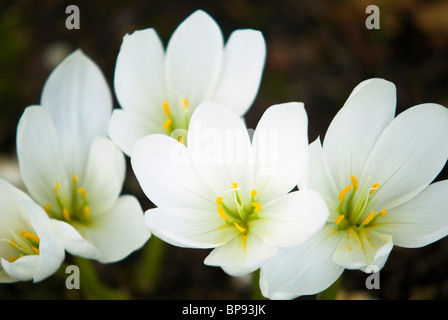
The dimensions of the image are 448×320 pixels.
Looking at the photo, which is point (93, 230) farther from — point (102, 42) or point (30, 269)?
point (102, 42)

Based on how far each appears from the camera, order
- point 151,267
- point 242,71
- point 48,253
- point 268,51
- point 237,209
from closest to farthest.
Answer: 1. point 48,253
2. point 237,209
3. point 242,71
4. point 151,267
5. point 268,51

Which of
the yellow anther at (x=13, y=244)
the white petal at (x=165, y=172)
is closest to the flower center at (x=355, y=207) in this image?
the white petal at (x=165, y=172)

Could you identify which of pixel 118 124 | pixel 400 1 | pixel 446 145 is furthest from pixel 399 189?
pixel 400 1

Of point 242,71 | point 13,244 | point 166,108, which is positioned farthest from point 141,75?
point 13,244

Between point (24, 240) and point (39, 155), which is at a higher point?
point (39, 155)

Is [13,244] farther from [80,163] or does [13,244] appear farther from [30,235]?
[80,163]

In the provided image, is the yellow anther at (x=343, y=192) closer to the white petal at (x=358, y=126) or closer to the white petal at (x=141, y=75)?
the white petal at (x=358, y=126)
